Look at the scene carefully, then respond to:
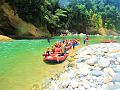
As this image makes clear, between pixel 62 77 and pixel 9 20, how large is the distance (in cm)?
3609

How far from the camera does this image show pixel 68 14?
245 ft

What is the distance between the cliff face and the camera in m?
48.1

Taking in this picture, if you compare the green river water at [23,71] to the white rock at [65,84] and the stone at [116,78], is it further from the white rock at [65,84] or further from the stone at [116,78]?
the stone at [116,78]

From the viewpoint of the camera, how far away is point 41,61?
21.3 m

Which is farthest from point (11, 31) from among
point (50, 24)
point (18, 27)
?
point (50, 24)

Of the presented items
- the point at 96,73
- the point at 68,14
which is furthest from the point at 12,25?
the point at 96,73

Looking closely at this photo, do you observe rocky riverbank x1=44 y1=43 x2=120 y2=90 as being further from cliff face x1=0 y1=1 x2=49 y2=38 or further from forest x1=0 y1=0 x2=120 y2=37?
forest x1=0 y1=0 x2=120 y2=37

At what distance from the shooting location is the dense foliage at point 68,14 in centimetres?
5200

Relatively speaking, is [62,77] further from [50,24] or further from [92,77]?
[50,24]

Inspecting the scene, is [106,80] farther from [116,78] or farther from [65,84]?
[65,84]

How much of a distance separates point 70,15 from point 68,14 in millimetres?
2645

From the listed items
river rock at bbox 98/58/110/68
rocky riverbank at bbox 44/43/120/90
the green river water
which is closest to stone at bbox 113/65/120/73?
rocky riverbank at bbox 44/43/120/90

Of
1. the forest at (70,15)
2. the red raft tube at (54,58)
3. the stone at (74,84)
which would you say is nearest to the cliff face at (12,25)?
the forest at (70,15)

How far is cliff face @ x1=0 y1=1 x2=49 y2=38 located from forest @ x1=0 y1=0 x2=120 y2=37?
110cm
